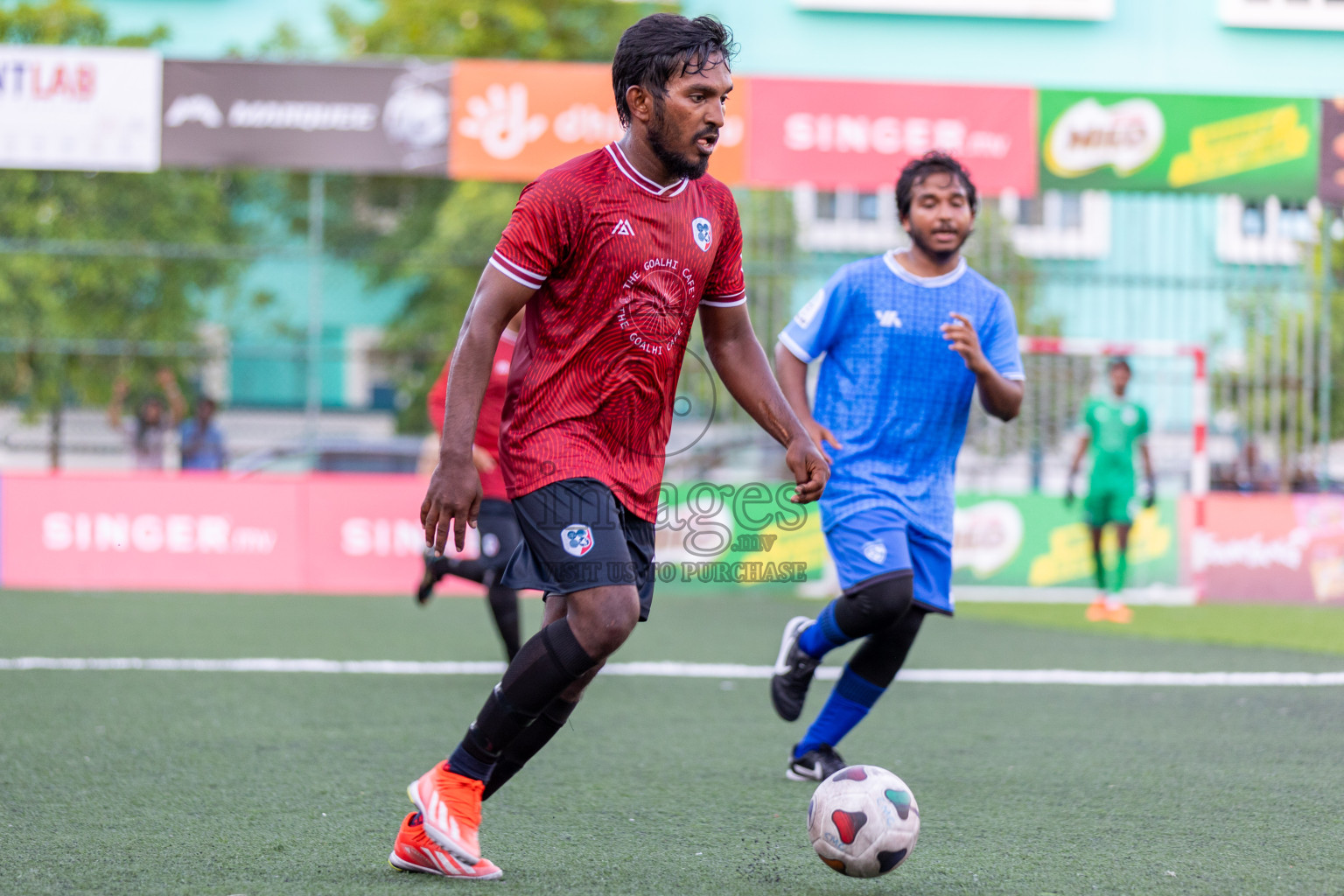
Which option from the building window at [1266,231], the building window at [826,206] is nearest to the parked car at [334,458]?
the building window at [826,206]

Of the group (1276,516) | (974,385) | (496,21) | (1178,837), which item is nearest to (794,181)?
(1276,516)

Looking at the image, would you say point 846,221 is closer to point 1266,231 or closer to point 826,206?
point 826,206

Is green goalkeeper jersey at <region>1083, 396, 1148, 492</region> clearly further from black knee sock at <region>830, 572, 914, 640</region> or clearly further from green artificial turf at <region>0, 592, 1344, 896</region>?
black knee sock at <region>830, 572, 914, 640</region>

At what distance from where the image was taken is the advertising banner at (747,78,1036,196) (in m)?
12.3

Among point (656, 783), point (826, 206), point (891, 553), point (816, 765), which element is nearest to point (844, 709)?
point (816, 765)

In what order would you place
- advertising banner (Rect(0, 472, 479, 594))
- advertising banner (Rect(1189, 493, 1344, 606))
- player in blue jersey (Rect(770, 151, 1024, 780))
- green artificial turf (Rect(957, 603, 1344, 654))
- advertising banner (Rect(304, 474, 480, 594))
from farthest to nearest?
→ advertising banner (Rect(1189, 493, 1344, 606))
advertising banner (Rect(304, 474, 480, 594))
advertising banner (Rect(0, 472, 479, 594))
green artificial turf (Rect(957, 603, 1344, 654))
player in blue jersey (Rect(770, 151, 1024, 780))

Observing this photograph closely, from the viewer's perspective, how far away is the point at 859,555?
15.5 ft

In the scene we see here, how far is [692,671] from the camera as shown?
775 centimetres

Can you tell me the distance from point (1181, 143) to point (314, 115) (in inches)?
295

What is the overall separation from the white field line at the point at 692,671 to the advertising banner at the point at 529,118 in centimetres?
552

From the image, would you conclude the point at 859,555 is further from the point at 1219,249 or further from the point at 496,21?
the point at 496,21

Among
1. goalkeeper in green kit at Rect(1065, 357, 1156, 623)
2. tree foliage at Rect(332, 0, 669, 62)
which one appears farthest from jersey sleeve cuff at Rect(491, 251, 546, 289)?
tree foliage at Rect(332, 0, 669, 62)

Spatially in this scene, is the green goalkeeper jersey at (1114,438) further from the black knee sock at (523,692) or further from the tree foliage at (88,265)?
the tree foliage at (88,265)

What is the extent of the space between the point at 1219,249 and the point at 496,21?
13011mm
